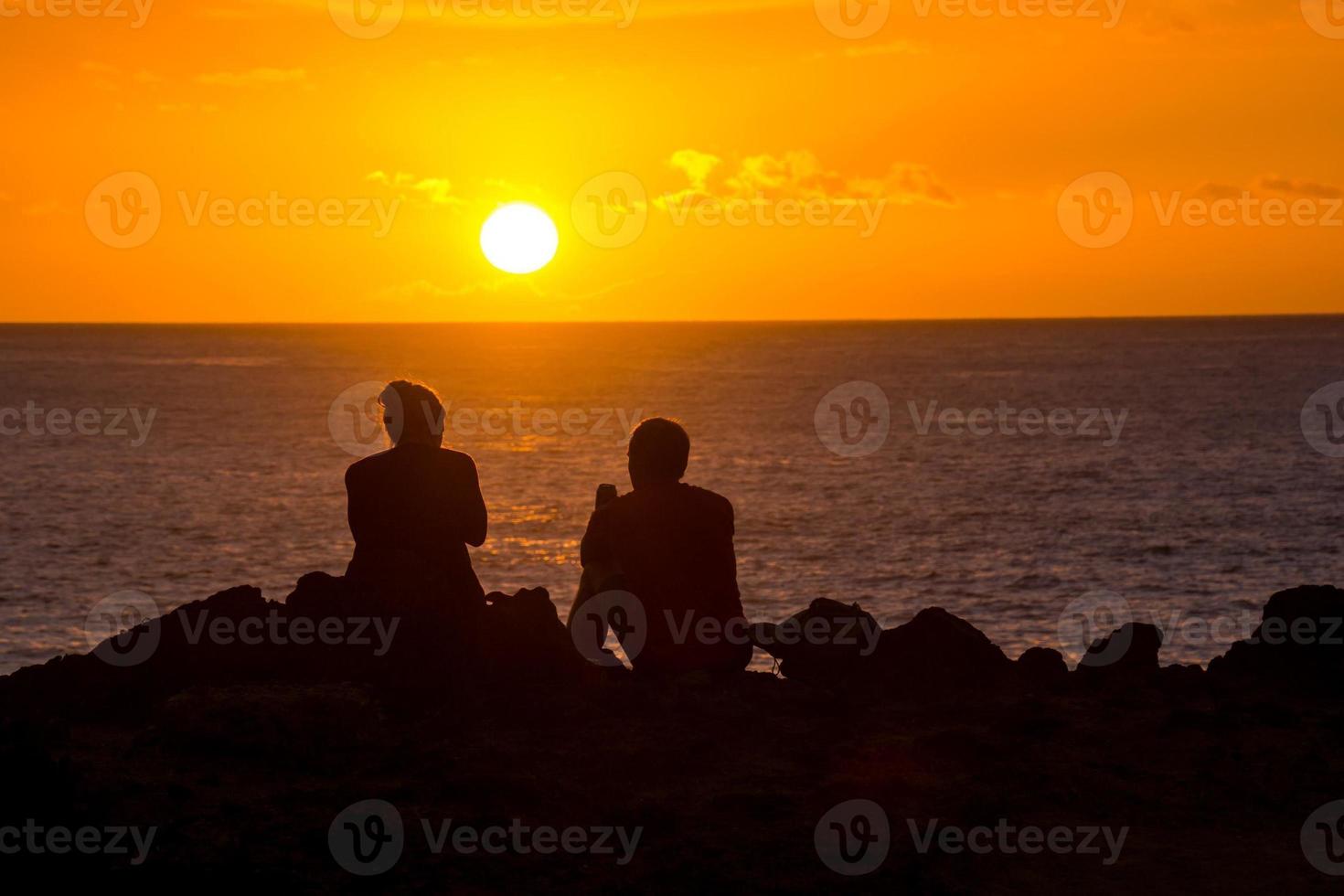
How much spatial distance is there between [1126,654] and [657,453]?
11.0 feet

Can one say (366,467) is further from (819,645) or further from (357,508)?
(819,645)

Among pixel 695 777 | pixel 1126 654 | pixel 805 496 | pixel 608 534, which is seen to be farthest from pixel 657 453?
pixel 805 496

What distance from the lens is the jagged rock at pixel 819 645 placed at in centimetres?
884

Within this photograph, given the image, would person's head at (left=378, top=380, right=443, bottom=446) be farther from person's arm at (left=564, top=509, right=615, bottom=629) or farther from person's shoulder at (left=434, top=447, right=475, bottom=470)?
person's arm at (left=564, top=509, right=615, bottom=629)

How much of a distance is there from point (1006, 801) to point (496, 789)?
232 centimetres

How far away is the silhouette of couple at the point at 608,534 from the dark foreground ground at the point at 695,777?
0.33 metres

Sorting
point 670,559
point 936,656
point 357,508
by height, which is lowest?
point 936,656

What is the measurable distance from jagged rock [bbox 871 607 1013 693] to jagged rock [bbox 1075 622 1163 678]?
0.60 m

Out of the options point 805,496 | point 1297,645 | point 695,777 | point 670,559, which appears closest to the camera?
point 695,777

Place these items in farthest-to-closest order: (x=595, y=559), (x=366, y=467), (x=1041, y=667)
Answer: (x=1041, y=667) < (x=595, y=559) < (x=366, y=467)

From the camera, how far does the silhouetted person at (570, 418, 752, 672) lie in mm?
8250

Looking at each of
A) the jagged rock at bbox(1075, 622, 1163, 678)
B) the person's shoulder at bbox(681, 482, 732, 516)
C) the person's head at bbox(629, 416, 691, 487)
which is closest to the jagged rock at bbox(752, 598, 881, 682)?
the person's shoulder at bbox(681, 482, 732, 516)

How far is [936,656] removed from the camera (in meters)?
8.92

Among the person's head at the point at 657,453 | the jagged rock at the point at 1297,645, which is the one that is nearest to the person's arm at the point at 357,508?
the person's head at the point at 657,453
